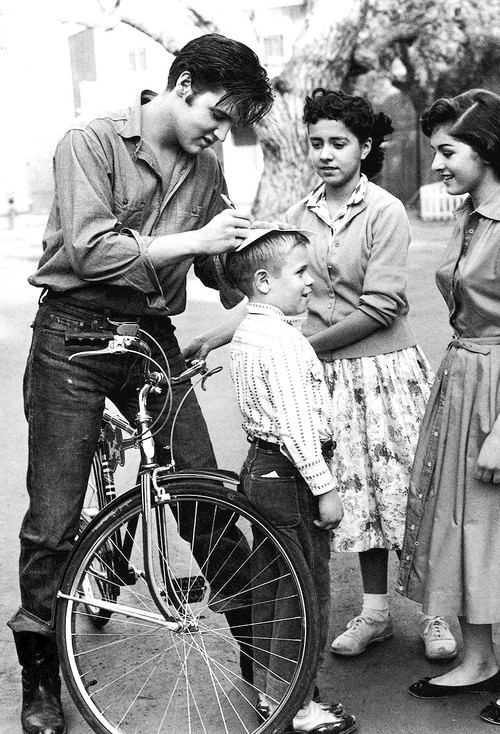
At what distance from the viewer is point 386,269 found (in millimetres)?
3797

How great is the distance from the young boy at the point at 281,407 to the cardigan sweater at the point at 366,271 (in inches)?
25.3

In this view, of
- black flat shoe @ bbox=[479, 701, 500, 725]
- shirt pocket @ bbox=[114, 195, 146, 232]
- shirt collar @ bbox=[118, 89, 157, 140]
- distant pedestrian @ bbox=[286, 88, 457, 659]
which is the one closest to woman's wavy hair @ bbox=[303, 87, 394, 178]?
distant pedestrian @ bbox=[286, 88, 457, 659]

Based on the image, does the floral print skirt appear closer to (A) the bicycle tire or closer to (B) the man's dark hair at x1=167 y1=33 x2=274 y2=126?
(A) the bicycle tire

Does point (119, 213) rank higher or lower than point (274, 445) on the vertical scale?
higher

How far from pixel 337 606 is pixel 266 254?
1.81m

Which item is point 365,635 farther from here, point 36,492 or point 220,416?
point 220,416

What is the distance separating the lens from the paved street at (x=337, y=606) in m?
3.47

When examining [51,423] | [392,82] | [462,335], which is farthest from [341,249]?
[392,82]

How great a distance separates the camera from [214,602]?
11.3 ft

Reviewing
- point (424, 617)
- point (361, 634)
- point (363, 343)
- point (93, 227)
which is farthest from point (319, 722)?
point (93, 227)

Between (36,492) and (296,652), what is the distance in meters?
0.95

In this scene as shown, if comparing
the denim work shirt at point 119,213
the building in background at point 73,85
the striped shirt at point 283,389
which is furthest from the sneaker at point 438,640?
the building in background at point 73,85

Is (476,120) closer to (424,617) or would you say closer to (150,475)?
(150,475)

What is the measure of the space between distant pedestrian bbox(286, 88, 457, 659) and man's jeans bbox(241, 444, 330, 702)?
586 millimetres
